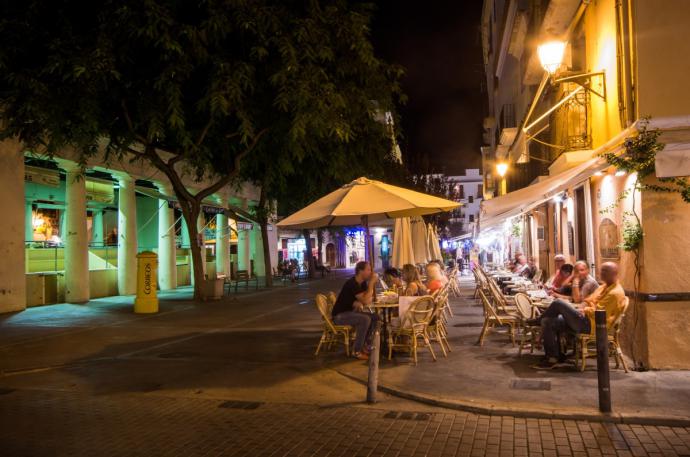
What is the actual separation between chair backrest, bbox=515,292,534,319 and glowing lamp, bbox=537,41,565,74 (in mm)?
3562

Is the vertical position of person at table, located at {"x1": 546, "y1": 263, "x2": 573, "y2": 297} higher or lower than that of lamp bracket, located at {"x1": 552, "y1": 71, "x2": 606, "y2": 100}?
lower

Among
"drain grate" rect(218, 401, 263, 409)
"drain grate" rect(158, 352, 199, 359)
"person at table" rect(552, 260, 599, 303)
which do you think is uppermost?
"person at table" rect(552, 260, 599, 303)

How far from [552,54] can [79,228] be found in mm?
15225

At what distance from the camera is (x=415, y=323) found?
859 centimetres

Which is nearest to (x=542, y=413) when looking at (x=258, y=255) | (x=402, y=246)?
(x=402, y=246)

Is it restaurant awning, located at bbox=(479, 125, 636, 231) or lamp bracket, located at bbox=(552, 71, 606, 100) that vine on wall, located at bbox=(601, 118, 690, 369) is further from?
lamp bracket, located at bbox=(552, 71, 606, 100)

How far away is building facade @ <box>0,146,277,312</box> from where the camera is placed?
1592 centimetres

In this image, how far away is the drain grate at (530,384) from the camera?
6.71 metres

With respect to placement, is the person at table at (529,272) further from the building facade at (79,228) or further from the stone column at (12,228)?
the stone column at (12,228)

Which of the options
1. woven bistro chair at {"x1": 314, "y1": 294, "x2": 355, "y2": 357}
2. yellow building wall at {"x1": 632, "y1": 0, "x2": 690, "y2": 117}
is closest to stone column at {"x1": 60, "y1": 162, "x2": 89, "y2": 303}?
woven bistro chair at {"x1": 314, "y1": 294, "x2": 355, "y2": 357}

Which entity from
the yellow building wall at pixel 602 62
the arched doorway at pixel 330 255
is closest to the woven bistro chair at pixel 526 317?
the yellow building wall at pixel 602 62

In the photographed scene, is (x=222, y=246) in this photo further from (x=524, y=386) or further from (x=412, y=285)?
(x=524, y=386)

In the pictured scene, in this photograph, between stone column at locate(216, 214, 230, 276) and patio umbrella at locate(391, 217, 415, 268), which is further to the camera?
stone column at locate(216, 214, 230, 276)

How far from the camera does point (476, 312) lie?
14758 millimetres
